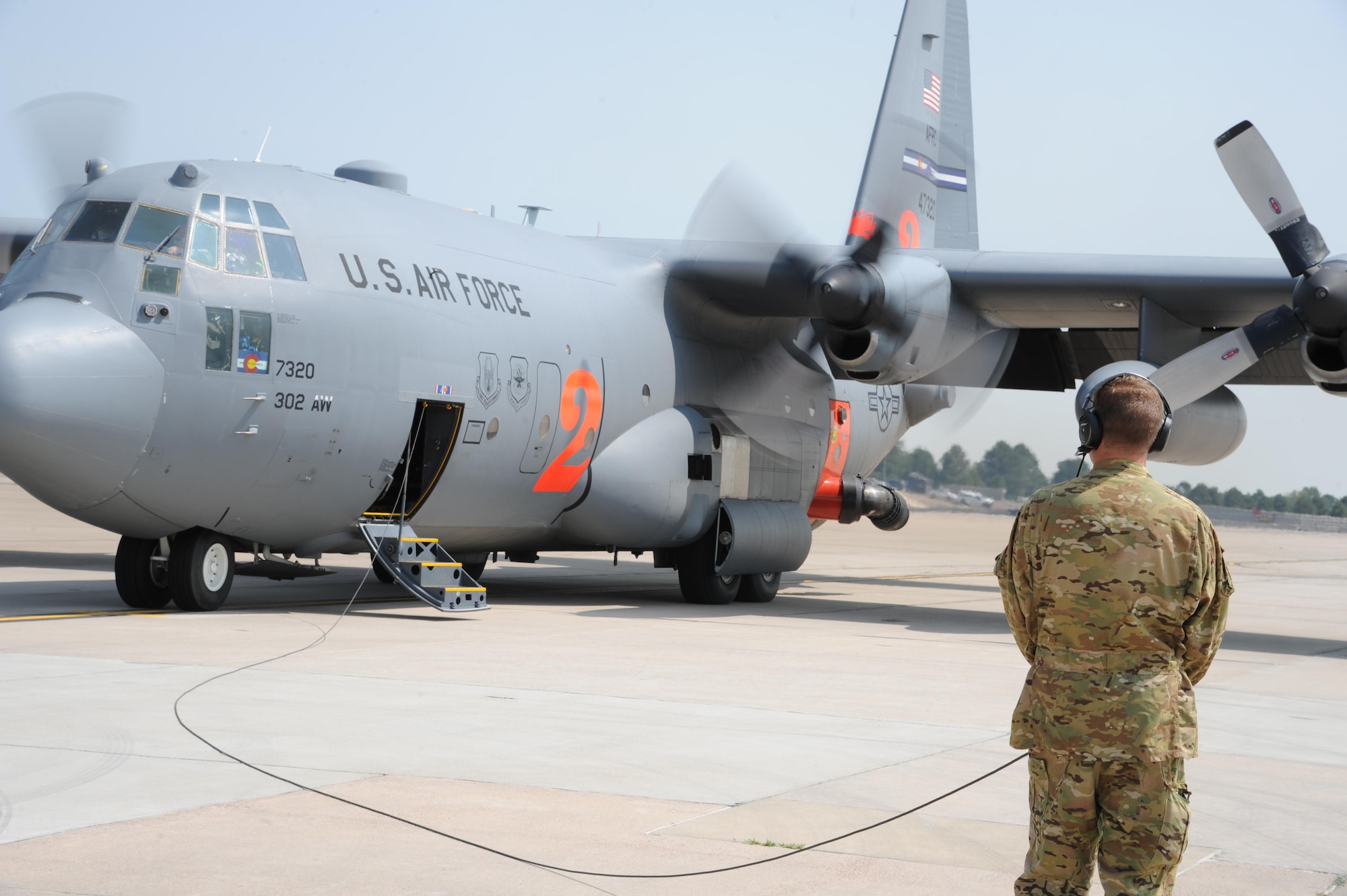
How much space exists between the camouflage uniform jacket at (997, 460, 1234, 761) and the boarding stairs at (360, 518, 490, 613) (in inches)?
424

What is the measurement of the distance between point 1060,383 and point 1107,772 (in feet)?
58.9

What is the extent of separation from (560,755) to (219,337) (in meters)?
7.04

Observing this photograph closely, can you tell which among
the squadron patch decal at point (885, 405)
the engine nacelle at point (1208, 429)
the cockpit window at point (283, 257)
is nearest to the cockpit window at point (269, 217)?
the cockpit window at point (283, 257)

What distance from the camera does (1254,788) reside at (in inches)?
273

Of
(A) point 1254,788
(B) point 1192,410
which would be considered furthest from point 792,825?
(B) point 1192,410

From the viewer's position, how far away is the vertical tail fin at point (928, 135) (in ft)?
67.7

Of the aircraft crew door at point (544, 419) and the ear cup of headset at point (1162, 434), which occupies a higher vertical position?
the aircraft crew door at point (544, 419)

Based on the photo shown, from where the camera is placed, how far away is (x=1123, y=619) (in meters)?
3.88

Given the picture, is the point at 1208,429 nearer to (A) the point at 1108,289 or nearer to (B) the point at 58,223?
(A) the point at 1108,289

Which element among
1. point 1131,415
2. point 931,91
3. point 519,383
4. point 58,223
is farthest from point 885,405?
point 1131,415

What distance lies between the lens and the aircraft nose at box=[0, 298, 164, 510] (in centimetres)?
1147

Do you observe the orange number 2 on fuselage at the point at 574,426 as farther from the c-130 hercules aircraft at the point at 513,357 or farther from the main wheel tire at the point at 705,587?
the main wheel tire at the point at 705,587

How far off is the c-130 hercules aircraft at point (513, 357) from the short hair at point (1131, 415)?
32.3ft

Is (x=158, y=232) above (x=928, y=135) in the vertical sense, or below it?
below
